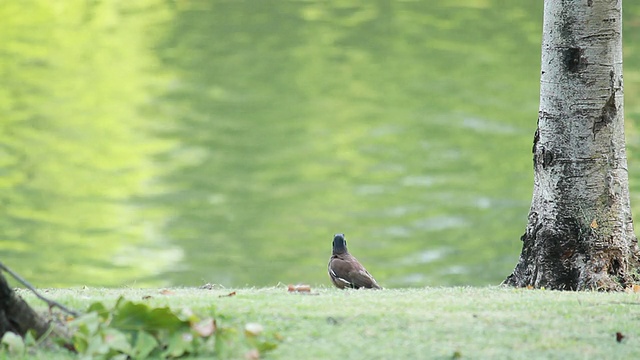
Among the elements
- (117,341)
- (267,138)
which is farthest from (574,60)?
(267,138)

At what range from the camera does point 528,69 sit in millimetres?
22016

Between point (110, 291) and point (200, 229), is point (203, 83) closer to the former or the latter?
point (200, 229)

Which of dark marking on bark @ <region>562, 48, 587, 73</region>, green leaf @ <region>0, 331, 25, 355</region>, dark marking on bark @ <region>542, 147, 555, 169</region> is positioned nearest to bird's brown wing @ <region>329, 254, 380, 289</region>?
dark marking on bark @ <region>542, 147, 555, 169</region>

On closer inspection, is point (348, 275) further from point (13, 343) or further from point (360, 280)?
point (13, 343)

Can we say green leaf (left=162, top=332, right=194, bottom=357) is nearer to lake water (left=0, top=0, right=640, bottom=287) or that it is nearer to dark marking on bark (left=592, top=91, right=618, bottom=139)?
dark marking on bark (left=592, top=91, right=618, bottom=139)

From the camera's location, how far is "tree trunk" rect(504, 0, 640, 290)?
22.0 ft

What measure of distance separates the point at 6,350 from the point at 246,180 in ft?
44.0

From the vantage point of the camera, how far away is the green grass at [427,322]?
4.39 meters

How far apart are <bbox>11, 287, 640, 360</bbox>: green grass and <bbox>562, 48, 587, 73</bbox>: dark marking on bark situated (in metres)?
1.66

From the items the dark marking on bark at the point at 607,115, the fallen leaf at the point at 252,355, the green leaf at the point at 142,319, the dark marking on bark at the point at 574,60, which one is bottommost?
the fallen leaf at the point at 252,355

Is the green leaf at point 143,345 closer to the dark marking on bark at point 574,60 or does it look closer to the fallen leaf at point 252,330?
the fallen leaf at point 252,330

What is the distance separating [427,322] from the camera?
4.79 metres

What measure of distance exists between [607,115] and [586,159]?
30cm

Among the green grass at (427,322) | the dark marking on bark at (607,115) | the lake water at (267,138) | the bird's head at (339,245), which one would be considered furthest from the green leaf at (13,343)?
the lake water at (267,138)
